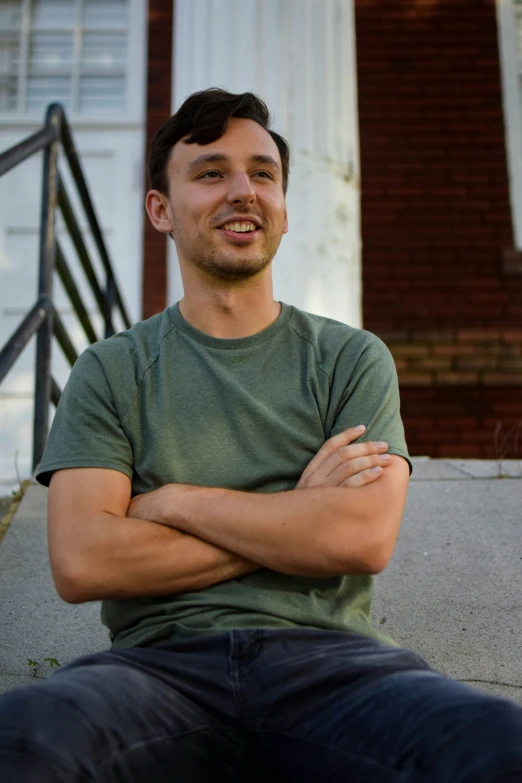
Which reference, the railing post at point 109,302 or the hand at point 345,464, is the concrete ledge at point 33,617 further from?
the railing post at point 109,302

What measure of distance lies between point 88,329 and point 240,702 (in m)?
2.90

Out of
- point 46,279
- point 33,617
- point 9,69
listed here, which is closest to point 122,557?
point 33,617

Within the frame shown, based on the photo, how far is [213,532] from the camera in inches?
64.4

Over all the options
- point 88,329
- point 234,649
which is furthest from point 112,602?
point 88,329

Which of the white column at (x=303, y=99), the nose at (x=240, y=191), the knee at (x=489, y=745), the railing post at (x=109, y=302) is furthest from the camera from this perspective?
the railing post at (x=109, y=302)

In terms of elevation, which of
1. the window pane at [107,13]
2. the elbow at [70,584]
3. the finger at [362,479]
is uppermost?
the window pane at [107,13]

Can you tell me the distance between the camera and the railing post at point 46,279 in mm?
3217

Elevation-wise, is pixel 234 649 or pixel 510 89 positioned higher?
pixel 510 89

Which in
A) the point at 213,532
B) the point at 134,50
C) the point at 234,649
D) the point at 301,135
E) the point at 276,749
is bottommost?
the point at 276,749

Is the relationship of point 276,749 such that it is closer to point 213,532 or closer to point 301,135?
point 213,532

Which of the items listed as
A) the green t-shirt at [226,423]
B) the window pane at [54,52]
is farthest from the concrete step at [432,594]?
the window pane at [54,52]

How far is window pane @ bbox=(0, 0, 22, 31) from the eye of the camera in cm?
655

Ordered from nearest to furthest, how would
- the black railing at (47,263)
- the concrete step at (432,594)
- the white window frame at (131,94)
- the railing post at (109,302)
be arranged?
1. the concrete step at (432,594)
2. the black railing at (47,263)
3. the railing post at (109,302)
4. the white window frame at (131,94)

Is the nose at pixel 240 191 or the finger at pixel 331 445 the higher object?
the nose at pixel 240 191
